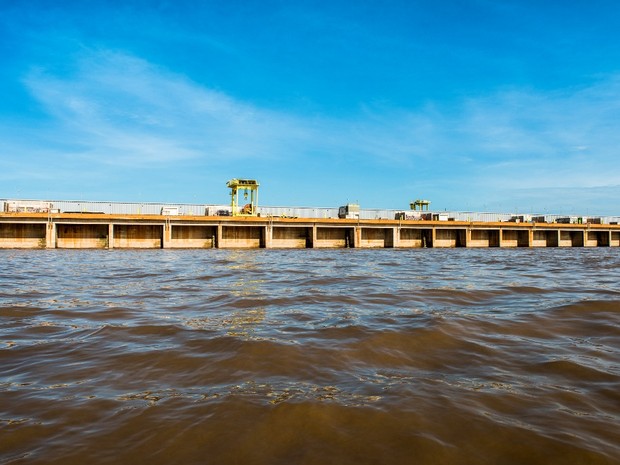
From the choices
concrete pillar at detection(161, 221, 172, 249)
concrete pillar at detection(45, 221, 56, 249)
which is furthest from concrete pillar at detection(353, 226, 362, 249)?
concrete pillar at detection(45, 221, 56, 249)

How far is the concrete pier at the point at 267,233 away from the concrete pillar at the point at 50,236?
64 mm

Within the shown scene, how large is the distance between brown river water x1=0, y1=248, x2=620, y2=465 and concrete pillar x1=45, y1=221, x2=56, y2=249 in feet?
107

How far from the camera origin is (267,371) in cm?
407

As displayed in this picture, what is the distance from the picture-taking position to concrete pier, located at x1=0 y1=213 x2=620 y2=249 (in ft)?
116

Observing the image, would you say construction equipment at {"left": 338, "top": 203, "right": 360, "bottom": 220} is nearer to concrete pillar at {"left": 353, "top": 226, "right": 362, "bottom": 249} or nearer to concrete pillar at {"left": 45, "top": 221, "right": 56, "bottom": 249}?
concrete pillar at {"left": 353, "top": 226, "right": 362, "bottom": 249}

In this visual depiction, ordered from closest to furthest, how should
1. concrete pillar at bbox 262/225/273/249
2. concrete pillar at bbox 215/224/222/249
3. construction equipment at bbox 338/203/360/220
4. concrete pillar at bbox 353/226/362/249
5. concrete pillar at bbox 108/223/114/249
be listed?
concrete pillar at bbox 108/223/114/249
concrete pillar at bbox 215/224/222/249
concrete pillar at bbox 262/225/273/249
concrete pillar at bbox 353/226/362/249
construction equipment at bbox 338/203/360/220

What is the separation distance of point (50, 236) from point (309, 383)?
39950mm

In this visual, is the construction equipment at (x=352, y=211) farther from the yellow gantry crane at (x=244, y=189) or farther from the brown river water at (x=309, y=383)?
the brown river water at (x=309, y=383)

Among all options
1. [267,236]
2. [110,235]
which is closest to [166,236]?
[110,235]

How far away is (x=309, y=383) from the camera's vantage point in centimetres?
373

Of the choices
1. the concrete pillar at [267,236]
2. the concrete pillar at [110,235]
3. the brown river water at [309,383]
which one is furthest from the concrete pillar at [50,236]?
the brown river water at [309,383]

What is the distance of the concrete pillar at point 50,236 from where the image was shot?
3459 cm

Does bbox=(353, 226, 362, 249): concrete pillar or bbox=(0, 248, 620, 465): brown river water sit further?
bbox=(353, 226, 362, 249): concrete pillar

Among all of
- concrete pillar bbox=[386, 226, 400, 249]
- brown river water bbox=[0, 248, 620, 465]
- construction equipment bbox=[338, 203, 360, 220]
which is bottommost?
brown river water bbox=[0, 248, 620, 465]
